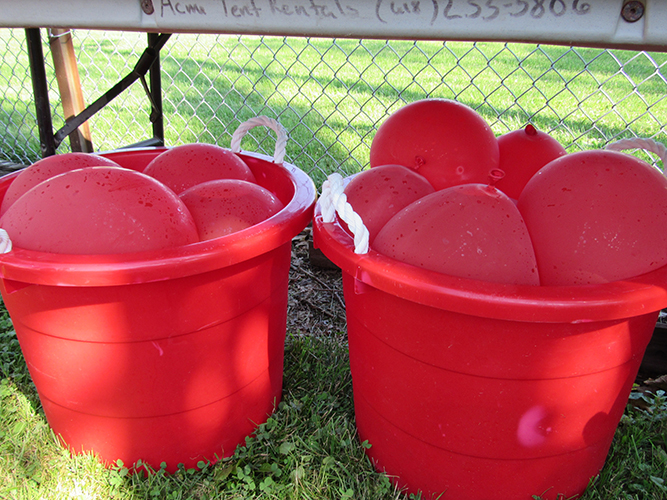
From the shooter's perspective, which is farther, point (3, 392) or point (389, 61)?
point (389, 61)

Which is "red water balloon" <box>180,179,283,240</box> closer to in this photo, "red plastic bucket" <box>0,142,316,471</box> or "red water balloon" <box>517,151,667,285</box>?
"red plastic bucket" <box>0,142,316,471</box>

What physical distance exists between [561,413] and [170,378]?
2.94 feet

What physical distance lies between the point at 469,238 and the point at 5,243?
3.26 ft

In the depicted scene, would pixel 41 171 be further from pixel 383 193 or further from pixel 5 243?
pixel 383 193

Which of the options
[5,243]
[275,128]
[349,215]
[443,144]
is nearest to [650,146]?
[443,144]

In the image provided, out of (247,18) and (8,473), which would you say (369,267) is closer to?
(247,18)

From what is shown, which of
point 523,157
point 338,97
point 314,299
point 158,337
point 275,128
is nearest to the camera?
point 158,337

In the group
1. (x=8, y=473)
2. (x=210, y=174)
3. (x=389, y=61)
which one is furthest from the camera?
(x=389, y=61)

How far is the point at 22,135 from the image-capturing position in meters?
4.02

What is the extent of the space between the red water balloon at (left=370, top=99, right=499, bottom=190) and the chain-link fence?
145 cm

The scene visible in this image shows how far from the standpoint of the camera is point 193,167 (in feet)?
5.17

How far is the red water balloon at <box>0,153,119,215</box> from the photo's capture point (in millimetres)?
1432

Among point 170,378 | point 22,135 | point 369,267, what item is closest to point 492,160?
point 369,267

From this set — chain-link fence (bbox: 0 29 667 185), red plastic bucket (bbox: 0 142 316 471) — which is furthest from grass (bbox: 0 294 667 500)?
chain-link fence (bbox: 0 29 667 185)
